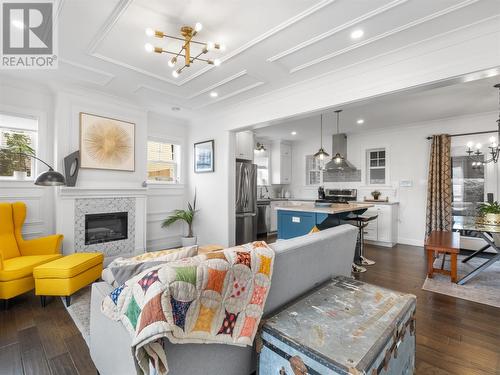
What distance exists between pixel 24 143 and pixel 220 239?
10.9 ft

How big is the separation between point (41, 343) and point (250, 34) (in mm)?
3273

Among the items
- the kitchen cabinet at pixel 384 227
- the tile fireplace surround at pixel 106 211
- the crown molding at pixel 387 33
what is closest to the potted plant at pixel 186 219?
the tile fireplace surround at pixel 106 211

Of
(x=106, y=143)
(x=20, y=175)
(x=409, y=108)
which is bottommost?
(x=20, y=175)

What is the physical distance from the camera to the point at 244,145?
5430mm

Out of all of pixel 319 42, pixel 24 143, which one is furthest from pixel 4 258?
pixel 319 42

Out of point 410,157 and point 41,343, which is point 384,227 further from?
point 41,343

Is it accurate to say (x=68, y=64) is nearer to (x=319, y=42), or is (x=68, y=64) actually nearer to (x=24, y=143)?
(x=24, y=143)

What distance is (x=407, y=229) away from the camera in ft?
17.7

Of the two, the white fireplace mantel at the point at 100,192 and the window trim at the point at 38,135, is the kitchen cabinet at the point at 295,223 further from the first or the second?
the window trim at the point at 38,135

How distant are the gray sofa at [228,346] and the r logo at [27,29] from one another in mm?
2388

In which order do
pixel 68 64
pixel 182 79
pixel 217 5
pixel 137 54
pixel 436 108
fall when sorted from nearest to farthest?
pixel 217 5 < pixel 137 54 < pixel 68 64 < pixel 182 79 < pixel 436 108

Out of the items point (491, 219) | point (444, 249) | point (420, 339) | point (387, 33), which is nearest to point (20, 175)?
point (387, 33)

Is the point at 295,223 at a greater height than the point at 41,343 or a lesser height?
greater

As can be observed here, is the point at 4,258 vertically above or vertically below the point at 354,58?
below
